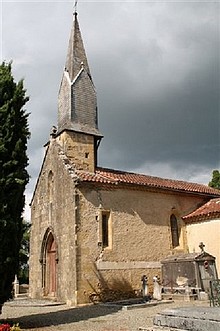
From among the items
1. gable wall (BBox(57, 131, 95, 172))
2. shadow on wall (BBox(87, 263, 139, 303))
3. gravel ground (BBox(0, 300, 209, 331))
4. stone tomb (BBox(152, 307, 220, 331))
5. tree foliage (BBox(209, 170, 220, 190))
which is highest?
tree foliage (BBox(209, 170, 220, 190))

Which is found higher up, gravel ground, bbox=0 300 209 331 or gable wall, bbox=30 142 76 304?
gable wall, bbox=30 142 76 304

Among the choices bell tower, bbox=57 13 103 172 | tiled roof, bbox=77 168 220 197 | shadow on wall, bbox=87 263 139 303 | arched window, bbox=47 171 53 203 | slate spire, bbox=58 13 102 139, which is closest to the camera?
shadow on wall, bbox=87 263 139 303

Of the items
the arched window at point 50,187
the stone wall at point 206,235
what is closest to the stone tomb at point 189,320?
the stone wall at point 206,235

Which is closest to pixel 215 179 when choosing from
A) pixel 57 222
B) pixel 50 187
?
pixel 50 187

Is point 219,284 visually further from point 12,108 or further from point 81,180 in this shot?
point 12,108

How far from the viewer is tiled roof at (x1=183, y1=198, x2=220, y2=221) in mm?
22422

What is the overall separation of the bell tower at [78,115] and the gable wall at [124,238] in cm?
291

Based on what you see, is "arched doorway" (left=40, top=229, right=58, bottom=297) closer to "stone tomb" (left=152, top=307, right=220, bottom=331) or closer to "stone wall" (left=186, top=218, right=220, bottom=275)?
"stone wall" (left=186, top=218, right=220, bottom=275)

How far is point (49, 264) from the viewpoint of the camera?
22547 millimetres

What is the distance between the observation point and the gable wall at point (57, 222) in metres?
19.5

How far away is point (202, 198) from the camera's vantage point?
1027 inches

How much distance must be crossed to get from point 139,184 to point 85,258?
563 centimetres

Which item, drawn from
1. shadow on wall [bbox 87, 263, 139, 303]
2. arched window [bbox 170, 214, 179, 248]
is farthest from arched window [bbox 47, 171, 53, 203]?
arched window [bbox 170, 214, 179, 248]

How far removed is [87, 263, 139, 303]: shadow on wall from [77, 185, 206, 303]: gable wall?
0.16ft
